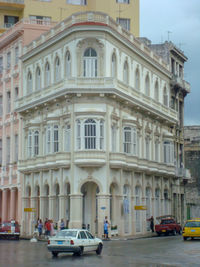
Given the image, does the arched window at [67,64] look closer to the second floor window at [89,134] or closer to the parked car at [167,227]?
the second floor window at [89,134]

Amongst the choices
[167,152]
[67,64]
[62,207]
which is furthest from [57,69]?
[167,152]

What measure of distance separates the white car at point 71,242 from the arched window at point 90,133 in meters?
14.9

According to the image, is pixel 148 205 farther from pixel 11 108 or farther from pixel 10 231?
pixel 11 108

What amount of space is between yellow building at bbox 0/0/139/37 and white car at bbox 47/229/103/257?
36.6 metres

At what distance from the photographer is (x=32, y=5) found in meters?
58.5

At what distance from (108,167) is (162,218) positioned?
10519 mm

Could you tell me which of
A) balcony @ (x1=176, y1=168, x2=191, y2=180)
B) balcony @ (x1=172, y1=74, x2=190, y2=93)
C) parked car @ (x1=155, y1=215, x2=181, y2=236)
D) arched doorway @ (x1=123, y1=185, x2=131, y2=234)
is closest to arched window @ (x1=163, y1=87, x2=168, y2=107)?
balcony @ (x1=172, y1=74, x2=190, y2=93)

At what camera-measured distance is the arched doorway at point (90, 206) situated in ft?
136

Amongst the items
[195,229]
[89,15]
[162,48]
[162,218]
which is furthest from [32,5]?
[195,229]

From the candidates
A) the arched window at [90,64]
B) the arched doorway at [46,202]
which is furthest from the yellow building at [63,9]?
the arched doorway at [46,202]

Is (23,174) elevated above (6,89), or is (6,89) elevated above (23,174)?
(6,89)

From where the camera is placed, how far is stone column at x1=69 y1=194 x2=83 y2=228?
130 ft

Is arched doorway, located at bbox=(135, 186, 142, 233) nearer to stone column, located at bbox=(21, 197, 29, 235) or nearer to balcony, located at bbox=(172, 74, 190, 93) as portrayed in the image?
stone column, located at bbox=(21, 197, 29, 235)

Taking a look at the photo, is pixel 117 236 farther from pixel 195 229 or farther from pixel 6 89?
pixel 6 89
